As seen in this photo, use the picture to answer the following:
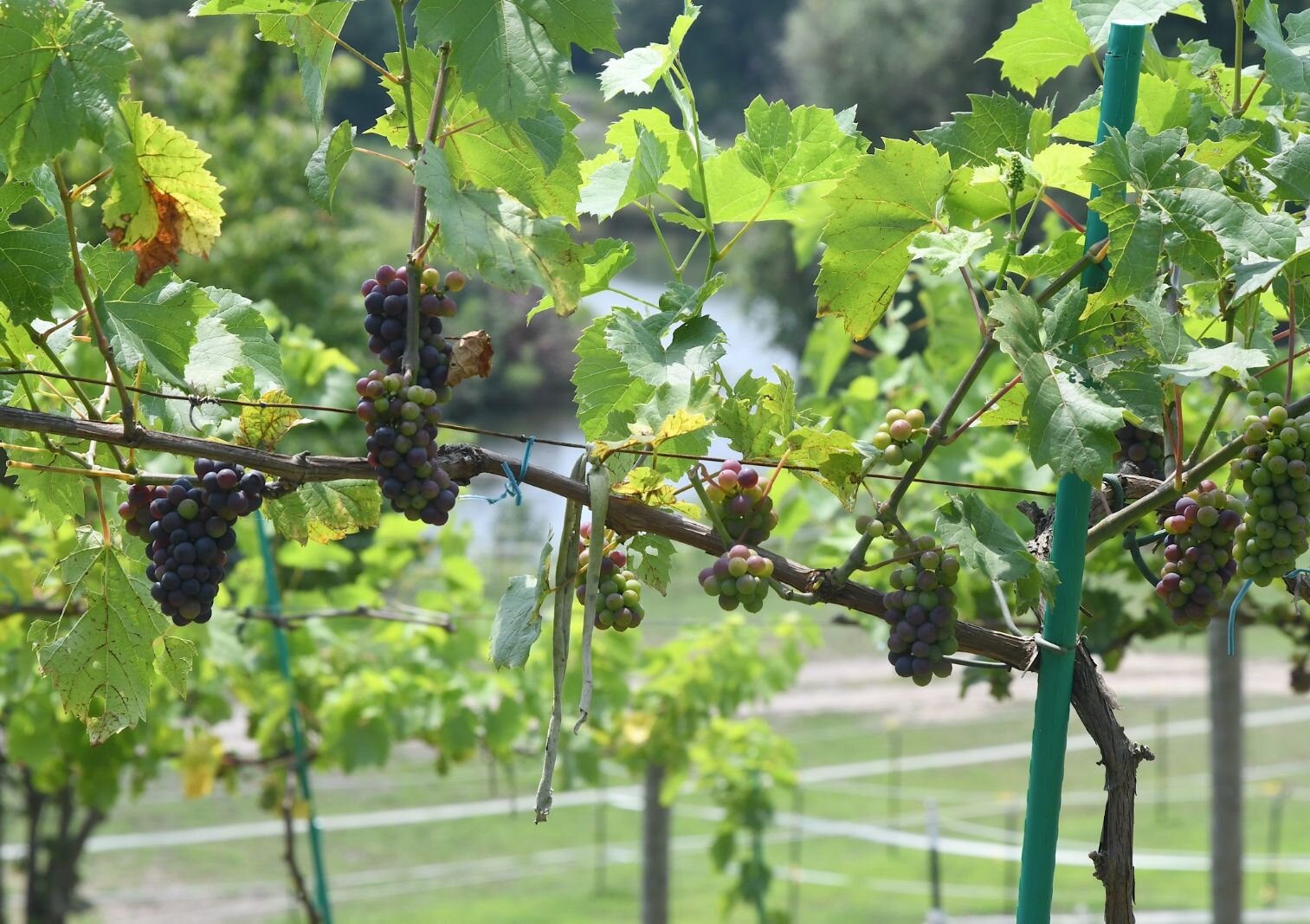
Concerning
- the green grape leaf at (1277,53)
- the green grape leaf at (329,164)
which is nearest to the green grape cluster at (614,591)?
the green grape leaf at (329,164)

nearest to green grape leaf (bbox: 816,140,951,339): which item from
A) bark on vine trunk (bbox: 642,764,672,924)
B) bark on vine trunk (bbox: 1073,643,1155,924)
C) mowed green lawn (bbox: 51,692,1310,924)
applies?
bark on vine trunk (bbox: 1073,643,1155,924)

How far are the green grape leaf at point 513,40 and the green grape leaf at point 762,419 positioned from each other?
0.21 metres

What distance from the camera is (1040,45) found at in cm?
89

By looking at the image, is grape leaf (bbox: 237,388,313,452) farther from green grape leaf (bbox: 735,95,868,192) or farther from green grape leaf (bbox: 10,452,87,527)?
green grape leaf (bbox: 735,95,868,192)

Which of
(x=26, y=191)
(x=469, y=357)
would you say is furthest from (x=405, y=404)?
(x=26, y=191)

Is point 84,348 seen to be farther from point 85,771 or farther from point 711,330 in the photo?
point 711,330

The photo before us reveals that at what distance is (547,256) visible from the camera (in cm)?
68

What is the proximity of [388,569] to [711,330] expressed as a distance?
1.72m

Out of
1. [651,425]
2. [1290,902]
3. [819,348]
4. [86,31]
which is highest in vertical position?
[819,348]

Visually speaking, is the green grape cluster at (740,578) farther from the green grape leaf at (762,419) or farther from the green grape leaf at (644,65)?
the green grape leaf at (644,65)

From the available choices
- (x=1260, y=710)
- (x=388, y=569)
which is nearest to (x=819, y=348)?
(x=388, y=569)

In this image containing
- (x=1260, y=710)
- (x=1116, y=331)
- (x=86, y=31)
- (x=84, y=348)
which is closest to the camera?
(x=86, y=31)

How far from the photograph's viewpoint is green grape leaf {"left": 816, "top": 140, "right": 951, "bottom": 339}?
74cm

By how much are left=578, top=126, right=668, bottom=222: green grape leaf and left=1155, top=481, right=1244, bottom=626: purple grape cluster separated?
0.38m
